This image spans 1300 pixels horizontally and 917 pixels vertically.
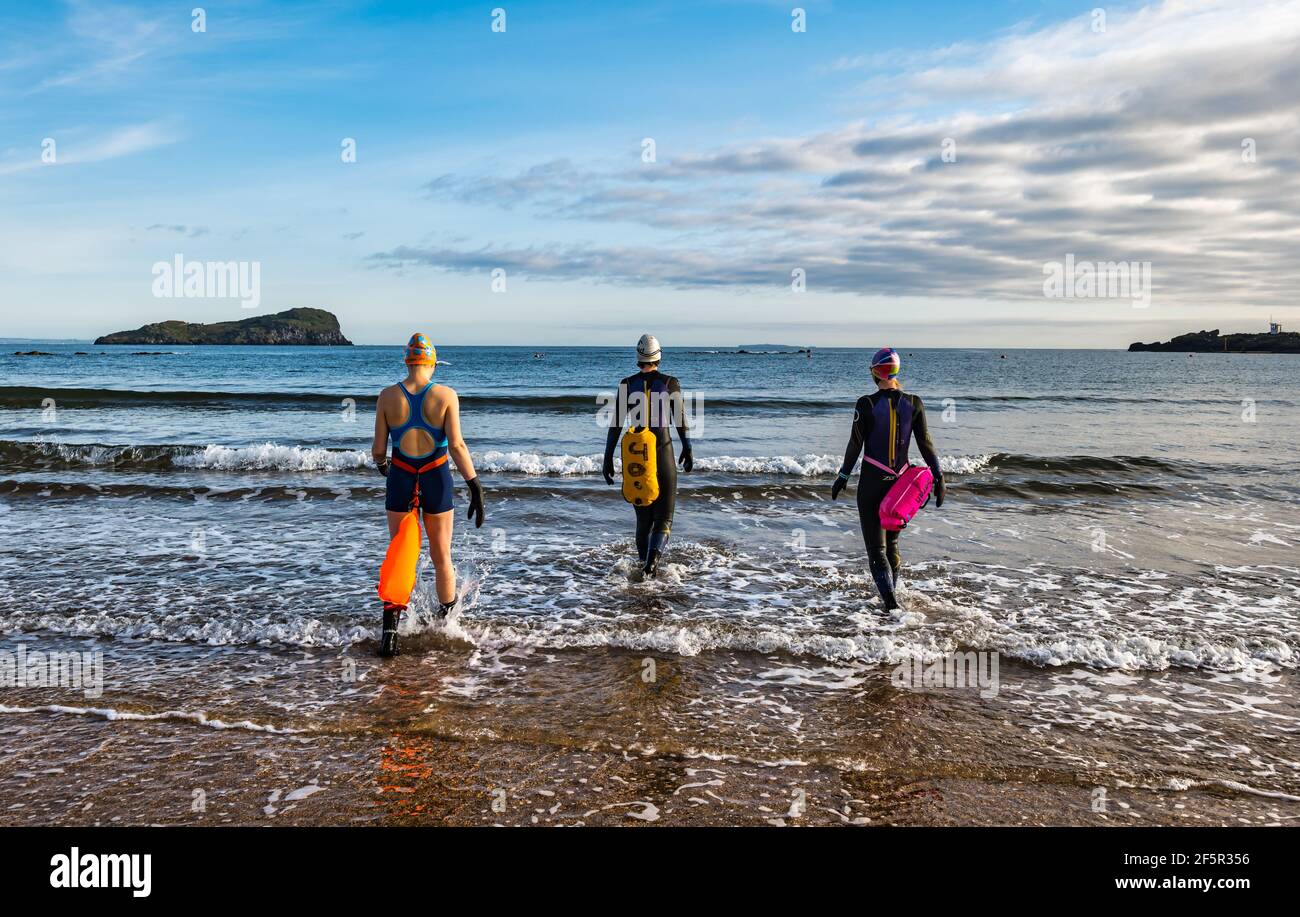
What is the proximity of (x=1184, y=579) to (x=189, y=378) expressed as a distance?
5502 centimetres

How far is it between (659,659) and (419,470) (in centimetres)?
246

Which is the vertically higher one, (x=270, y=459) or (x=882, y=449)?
(x=882, y=449)

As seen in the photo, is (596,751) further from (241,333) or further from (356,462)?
(241,333)

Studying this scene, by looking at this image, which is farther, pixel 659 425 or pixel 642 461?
pixel 659 425

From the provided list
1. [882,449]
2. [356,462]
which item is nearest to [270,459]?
[356,462]

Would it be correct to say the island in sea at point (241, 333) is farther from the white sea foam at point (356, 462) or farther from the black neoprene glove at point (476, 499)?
the black neoprene glove at point (476, 499)

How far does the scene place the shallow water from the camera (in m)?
4.14

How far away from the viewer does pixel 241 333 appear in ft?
A: 516

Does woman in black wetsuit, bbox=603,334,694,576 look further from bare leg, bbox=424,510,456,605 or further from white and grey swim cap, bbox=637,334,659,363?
bare leg, bbox=424,510,456,605

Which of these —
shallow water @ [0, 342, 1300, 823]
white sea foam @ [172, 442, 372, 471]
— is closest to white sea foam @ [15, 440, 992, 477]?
white sea foam @ [172, 442, 372, 471]

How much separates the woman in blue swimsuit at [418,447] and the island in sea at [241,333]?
163 metres

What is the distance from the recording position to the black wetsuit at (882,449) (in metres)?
7.14

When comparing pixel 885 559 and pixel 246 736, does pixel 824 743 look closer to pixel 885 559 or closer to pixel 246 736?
pixel 885 559
